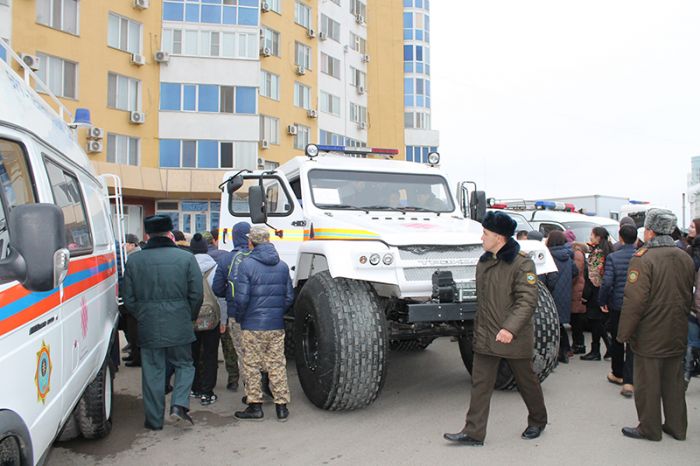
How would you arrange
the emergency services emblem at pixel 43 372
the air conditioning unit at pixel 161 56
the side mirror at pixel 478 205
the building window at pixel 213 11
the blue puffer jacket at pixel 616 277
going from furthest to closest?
1. the building window at pixel 213 11
2. the air conditioning unit at pixel 161 56
3. the side mirror at pixel 478 205
4. the blue puffer jacket at pixel 616 277
5. the emergency services emblem at pixel 43 372

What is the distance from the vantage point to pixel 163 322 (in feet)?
16.7

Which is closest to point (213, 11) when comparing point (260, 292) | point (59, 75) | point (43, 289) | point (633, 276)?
point (59, 75)

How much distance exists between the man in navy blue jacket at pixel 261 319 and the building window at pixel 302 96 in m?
26.6

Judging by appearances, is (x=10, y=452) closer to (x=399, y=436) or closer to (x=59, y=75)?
(x=399, y=436)

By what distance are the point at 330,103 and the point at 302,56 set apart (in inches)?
132

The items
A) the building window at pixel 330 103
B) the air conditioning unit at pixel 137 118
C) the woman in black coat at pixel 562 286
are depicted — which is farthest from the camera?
the building window at pixel 330 103

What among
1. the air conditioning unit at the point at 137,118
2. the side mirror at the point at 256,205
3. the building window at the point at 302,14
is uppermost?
the building window at the point at 302,14

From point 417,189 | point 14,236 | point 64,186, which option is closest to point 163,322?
point 64,186

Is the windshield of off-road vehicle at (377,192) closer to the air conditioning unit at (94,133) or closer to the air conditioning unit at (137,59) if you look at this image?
the air conditioning unit at (94,133)

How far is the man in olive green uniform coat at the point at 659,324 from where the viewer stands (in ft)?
15.3

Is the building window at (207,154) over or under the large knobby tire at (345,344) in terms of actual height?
over

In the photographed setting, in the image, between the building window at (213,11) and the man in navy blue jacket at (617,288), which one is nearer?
the man in navy blue jacket at (617,288)

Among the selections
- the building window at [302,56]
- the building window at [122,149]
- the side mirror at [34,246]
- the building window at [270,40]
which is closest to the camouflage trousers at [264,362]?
the side mirror at [34,246]

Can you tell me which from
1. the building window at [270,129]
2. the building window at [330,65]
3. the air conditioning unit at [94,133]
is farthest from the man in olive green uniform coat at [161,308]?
the building window at [330,65]
